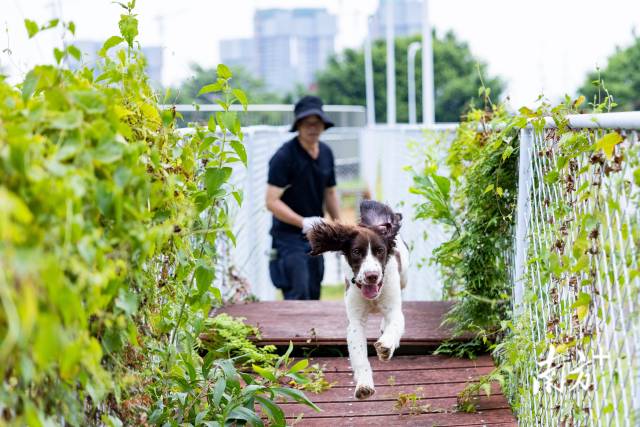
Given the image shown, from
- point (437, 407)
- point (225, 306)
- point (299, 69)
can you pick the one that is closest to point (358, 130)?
point (225, 306)

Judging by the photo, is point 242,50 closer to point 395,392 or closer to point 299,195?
point 299,195

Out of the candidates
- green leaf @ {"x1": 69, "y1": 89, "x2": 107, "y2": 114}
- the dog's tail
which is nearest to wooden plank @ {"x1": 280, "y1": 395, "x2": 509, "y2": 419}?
the dog's tail

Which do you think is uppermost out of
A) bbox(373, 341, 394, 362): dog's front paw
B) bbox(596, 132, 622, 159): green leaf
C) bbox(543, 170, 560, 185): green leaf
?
bbox(596, 132, 622, 159): green leaf

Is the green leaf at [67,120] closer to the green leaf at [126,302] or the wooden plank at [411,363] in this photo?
the green leaf at [126,302]

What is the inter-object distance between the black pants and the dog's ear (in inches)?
90.3

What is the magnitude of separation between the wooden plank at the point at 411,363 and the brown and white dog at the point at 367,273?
0.96 ft

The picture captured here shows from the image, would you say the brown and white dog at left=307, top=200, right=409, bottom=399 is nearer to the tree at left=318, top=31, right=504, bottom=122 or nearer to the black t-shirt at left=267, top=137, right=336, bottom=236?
the black t-shirt at left=267, top=137, right=336, bottom=236

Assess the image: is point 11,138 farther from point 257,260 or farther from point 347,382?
point 257,260

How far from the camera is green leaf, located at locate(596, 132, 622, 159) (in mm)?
2537

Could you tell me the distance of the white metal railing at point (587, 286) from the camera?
2391 millimetres

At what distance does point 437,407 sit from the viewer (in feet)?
13.9

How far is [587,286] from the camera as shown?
2877 millimetres

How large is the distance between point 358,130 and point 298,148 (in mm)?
21584

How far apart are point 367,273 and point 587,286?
1.60 metres
